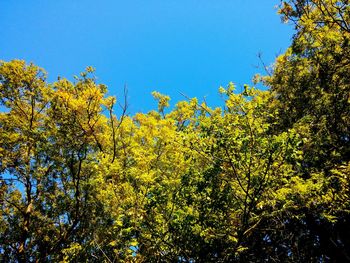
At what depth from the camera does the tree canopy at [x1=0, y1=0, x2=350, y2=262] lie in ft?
18.9

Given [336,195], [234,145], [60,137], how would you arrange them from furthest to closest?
[60,137] → [336,195] → [234,145]

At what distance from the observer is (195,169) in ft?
21.2

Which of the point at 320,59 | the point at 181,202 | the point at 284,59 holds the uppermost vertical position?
the point at 284,59

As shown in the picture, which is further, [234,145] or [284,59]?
[284,59]

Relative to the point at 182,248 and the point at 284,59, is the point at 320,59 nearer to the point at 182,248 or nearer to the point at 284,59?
the point at 284,59

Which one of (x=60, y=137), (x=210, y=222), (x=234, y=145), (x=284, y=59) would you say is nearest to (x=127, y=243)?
(x=210, y=222)

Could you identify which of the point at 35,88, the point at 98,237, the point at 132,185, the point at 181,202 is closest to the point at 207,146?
the point at 181,202

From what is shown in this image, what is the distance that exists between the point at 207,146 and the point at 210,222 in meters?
1.66

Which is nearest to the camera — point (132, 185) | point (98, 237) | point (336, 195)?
point (336, 195)

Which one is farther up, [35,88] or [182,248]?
[35,88]

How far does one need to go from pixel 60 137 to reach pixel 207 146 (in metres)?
8.03

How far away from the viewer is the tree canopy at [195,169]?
5.77 meters

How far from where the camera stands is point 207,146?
581 centimetres

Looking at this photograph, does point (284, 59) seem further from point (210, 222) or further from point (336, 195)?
point (210, 222)
